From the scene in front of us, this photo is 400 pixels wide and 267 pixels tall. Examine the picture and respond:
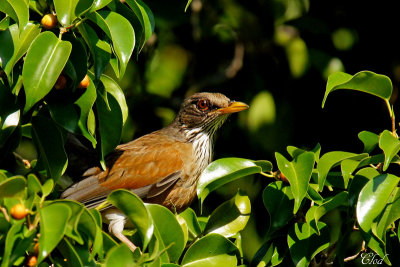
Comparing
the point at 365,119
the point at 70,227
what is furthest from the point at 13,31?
the point at 365,119

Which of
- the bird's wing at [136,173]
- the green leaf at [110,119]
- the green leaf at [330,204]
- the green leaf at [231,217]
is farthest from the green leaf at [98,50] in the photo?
the bird's wing at [136,173]

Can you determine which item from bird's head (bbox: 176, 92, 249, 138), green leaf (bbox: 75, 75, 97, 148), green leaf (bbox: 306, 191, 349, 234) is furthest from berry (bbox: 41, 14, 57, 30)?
bird's head (bbox: 176, 92, 249, 138)

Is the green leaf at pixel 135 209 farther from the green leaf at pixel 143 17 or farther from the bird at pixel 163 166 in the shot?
the bird at pixel 163 166

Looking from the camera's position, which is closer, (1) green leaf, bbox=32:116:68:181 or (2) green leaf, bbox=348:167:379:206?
(2) green leaf, bbox=348:167:379:206

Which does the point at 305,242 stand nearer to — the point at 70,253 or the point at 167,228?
the point at 167,228

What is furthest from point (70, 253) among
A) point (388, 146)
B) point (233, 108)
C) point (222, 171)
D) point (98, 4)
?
point (233, 108)

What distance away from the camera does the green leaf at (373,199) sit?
11.0 feet

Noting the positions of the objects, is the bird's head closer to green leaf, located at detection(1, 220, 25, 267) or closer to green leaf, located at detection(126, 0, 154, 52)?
green leaf, located at detection(126, 0, 154, 52)

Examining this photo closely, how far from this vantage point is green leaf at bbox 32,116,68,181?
375 centimetres

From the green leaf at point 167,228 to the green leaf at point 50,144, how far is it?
591 mm

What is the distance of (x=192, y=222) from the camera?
14.6ft

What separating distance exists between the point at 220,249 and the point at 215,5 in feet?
13.5

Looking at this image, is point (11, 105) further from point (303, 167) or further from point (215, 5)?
point (215, 5)

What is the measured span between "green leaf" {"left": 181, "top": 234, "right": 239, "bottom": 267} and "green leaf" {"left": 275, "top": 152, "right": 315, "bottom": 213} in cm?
49
